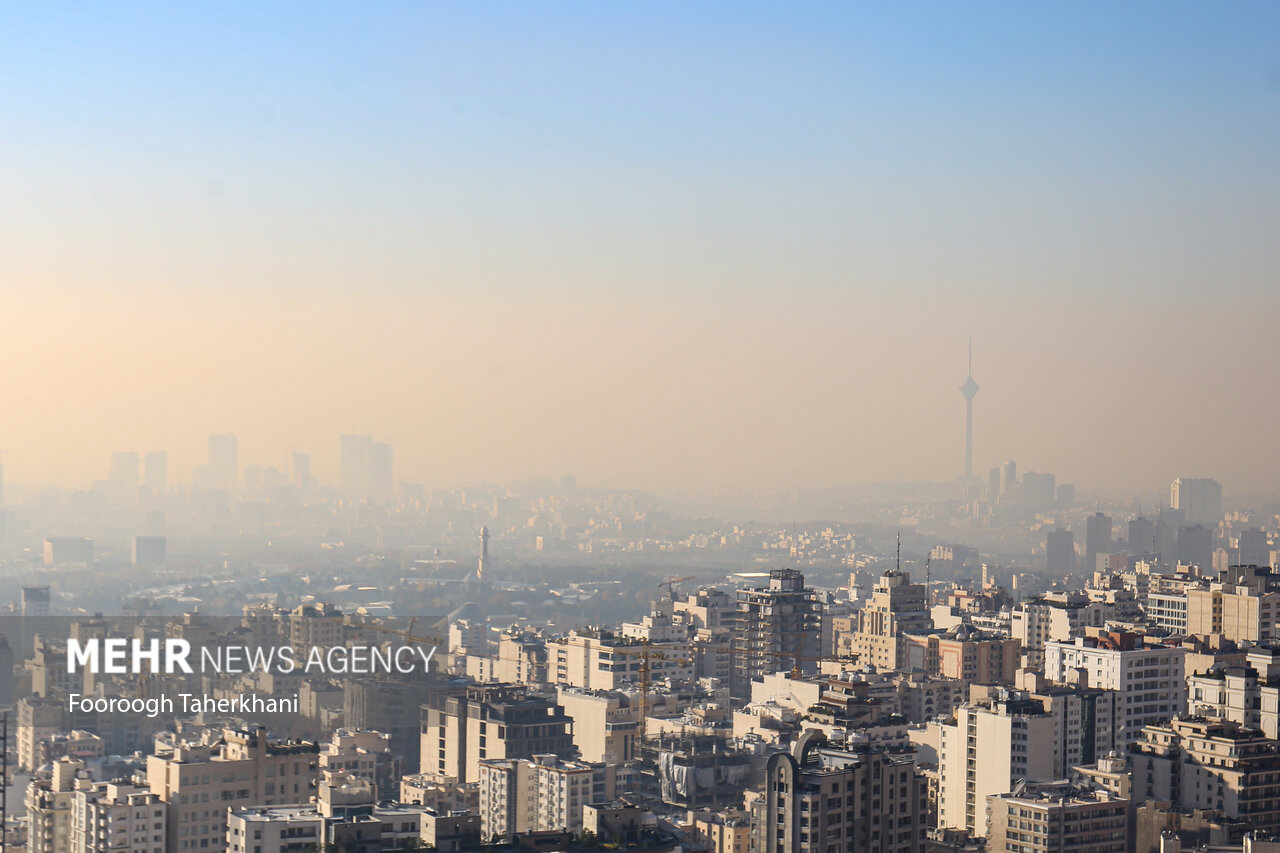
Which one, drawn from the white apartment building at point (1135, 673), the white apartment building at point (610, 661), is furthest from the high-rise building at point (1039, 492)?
the white apartment building at point (1135, 673)

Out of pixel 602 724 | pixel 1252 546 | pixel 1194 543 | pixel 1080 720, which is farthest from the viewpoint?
pixel 1194 543

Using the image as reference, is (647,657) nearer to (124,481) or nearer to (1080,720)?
(1080,720)

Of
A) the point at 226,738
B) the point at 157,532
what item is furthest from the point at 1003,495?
the point at 226,738

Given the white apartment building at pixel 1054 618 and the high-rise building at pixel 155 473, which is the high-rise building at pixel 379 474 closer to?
the high-rise building at pixel 155 473

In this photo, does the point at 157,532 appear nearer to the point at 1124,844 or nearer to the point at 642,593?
the point at 642,593

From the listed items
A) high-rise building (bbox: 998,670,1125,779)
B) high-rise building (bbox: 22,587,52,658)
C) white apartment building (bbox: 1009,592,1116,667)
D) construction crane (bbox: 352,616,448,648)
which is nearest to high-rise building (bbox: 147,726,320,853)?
high-rise building (bbox: 998,670,1125,779)

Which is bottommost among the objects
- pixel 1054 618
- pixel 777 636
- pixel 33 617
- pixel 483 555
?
pixel 483 555

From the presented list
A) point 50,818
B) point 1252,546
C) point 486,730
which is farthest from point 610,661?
point 1252,546
